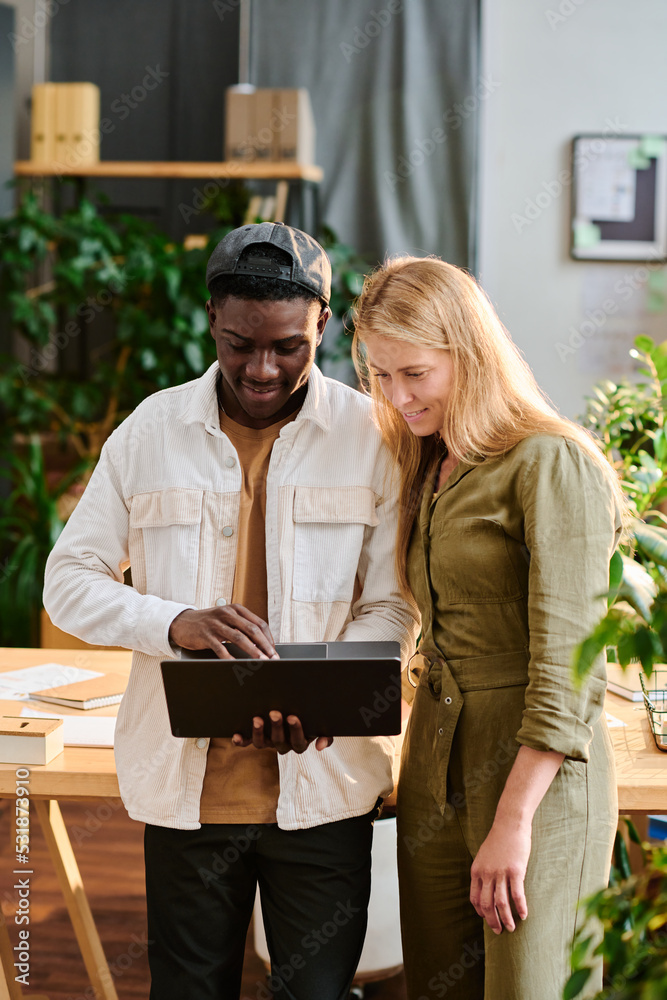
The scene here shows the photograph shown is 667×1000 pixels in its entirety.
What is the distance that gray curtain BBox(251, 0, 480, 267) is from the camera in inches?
149

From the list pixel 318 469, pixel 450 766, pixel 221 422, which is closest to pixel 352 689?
pixel 450 766

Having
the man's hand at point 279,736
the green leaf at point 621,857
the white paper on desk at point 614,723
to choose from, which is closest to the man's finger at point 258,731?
the man's hand at point 279,736

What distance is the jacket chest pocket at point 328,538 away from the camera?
1327mm

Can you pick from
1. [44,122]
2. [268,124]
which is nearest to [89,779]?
[268,124]

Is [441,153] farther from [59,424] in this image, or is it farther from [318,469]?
[318,469]

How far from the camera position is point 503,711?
125cm

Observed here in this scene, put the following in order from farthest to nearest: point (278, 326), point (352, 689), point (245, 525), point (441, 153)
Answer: point (441, 153)
point (245, 525)
point (278, 326)
point (352, 689)

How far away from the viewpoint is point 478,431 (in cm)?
125

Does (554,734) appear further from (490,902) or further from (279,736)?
(279,736)

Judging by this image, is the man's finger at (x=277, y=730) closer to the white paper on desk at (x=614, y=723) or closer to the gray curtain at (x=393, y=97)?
the white paper on desk at (x=614, y=723)

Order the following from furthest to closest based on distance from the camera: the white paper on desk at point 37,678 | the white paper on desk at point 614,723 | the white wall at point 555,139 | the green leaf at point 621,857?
1. the white wall at point 555,139
2. the green leaf at point 621,857
3. the white paper on desk at point 37,678
4. the white paper on desk at point 614,723

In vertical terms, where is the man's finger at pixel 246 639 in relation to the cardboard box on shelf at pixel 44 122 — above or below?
below

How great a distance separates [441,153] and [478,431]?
2.91 m

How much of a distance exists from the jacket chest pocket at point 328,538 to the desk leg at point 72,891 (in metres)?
0.97
